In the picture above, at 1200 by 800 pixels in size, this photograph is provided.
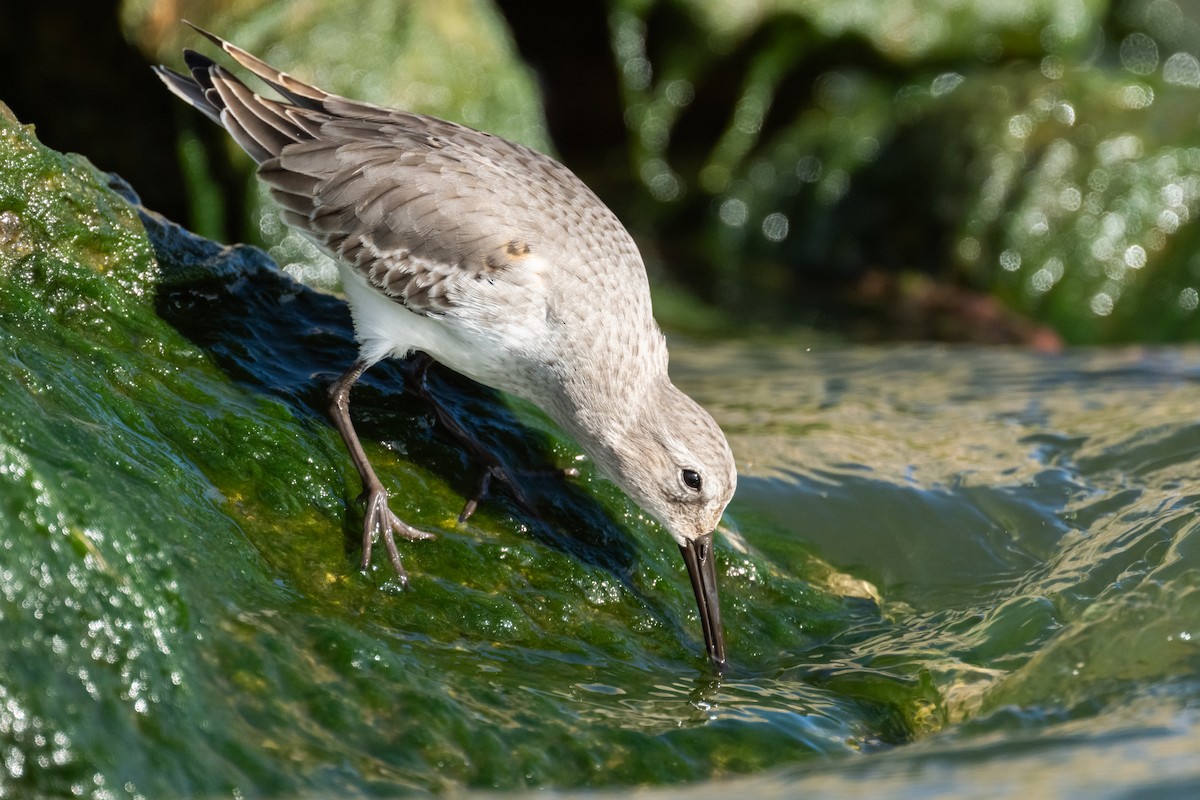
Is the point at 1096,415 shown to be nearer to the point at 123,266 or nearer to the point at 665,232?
the point at 123,266

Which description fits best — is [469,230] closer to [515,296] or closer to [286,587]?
[515,296]

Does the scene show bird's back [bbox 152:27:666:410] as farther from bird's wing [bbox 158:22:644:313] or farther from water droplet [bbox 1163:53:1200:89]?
water droplet [bbox 1163:53:1200:89]

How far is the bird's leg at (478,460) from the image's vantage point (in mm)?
5230

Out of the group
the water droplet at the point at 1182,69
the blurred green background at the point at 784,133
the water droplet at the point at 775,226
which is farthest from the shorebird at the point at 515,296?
the water droplet at the point at 1182,69

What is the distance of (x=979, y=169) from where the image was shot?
12.2 m

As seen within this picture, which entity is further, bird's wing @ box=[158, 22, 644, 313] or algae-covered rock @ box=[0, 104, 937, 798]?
bird's wing @ box=[158, 22, 644, 313]

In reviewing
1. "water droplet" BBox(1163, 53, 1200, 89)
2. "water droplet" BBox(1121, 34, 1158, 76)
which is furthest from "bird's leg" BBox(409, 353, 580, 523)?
"water droplet" BBox(1121, 34, 1158, 76)

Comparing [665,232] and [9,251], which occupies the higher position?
[665,232]

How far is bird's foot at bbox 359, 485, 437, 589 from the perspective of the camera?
4.69m

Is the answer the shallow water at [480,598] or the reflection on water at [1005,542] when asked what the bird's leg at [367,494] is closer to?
the shallow water at [480,598]

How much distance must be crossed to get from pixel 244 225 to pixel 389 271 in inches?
242

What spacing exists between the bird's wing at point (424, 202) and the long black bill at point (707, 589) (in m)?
1.13

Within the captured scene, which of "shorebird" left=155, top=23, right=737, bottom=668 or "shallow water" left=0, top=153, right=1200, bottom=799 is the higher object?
"shorebird" left=155, top=23, right=737, bottom=668

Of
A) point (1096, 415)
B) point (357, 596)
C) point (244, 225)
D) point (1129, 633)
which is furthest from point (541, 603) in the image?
point (244, 225)
